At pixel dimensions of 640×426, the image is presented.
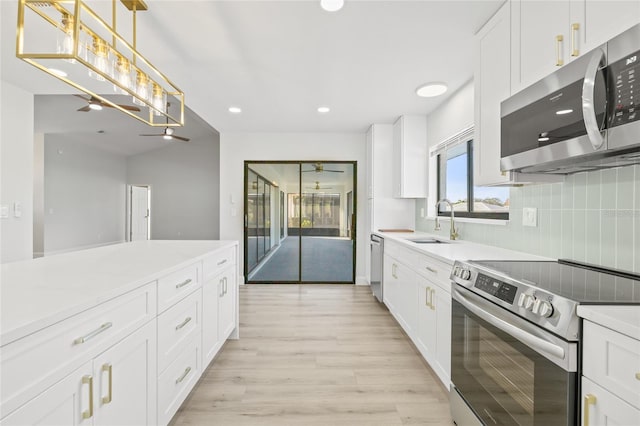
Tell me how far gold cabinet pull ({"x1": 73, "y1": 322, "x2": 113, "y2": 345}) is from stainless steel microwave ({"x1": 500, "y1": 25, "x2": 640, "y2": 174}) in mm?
1909

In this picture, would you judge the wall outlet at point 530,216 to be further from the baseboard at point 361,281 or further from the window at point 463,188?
the baseboard at point 361,281

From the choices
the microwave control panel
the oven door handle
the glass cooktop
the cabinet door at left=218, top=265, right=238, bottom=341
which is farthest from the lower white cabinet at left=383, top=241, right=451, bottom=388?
the cabinet door at left=218, top=265, right=238, bottom=341

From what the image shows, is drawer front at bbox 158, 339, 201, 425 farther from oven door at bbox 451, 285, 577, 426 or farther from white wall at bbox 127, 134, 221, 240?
white wall at bbox 127, 134, 221, 240

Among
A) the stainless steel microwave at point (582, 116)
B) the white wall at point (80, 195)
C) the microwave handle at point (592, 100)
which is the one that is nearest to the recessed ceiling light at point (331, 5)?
the stainless steel microwave at point (582, 116)

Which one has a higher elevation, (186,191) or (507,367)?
(186,191)

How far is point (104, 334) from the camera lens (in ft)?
3.56

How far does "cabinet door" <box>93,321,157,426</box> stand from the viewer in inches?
42.0

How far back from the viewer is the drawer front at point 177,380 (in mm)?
1481

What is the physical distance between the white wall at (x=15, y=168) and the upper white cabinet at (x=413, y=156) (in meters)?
4.39

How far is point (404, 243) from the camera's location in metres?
2.79

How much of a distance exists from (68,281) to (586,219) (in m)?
2.47

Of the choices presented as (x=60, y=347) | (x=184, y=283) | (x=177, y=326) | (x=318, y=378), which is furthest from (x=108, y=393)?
(x=318, y=378)

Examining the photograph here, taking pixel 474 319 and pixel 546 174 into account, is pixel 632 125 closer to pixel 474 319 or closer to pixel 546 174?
pixel 546 174

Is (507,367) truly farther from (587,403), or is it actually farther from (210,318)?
(210,318)
